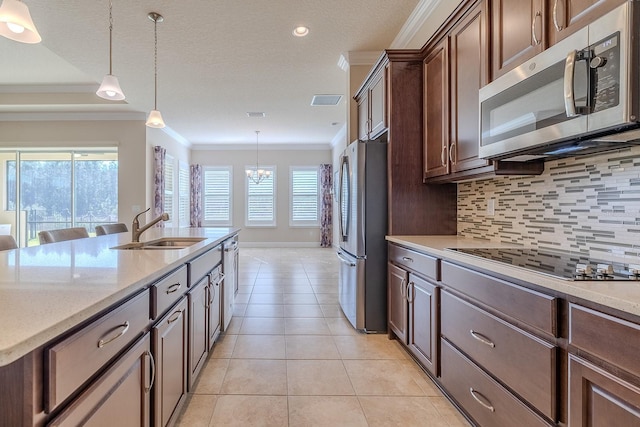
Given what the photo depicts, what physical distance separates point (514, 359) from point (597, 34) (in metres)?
1.25

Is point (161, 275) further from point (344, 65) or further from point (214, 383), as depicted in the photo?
point (344, 65)

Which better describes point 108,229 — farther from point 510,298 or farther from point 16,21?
point 510,298

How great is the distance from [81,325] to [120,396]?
1.12 ft

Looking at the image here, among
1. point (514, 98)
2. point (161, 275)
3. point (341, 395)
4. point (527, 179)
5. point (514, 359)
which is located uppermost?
point (514, 98)

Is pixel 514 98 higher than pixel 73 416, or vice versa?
pixel 514 98

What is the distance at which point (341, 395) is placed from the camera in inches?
75.8

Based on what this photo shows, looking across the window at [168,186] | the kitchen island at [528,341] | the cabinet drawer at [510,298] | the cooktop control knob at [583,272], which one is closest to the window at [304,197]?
the window at [168,186]

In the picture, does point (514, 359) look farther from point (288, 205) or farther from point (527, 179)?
point (288, 205)

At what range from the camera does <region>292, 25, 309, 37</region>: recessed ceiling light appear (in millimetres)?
3123

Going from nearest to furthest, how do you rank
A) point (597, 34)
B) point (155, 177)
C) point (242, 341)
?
point (597, 34), point (242, 341), point (155, 177)

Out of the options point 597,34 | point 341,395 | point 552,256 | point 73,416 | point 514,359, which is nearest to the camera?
point 73,416

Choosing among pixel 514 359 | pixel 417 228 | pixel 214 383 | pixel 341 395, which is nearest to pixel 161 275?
pixel 214 383

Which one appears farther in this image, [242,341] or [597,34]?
[242,341]

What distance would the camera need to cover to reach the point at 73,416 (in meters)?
0.77
